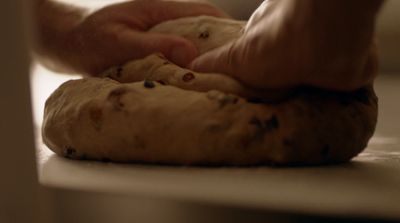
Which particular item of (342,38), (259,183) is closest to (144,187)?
(259,183)

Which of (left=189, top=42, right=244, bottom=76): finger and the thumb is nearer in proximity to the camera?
(left=189, top=42, right=244, bottom=76): finger

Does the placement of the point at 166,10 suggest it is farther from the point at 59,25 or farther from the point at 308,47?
the point at 308,47

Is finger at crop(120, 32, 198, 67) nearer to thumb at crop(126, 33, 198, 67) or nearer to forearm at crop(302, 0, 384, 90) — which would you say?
thumb at crop(126, 33, 198, 67)

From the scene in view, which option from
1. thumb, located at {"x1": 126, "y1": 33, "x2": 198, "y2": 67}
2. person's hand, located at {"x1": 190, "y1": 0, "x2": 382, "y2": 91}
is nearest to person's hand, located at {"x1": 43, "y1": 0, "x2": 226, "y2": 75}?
thumb, located at {"x1": 126, "y1": 33, "x2": 198, "y2": 67}

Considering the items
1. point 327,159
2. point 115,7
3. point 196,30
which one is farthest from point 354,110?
point 115,7

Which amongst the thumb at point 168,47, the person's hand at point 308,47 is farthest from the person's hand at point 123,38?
the person's hand at point 308,47

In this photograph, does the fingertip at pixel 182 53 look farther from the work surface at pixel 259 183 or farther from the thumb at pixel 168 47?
the work surface at pixel 259 183

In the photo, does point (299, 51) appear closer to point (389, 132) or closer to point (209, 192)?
point (209, 192)

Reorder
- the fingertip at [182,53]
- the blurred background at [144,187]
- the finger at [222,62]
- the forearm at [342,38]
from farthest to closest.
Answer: the fingertip at [182,53]
the finger at [222,62]
the forearm at [342,38]
the blurred background at [144,187]
